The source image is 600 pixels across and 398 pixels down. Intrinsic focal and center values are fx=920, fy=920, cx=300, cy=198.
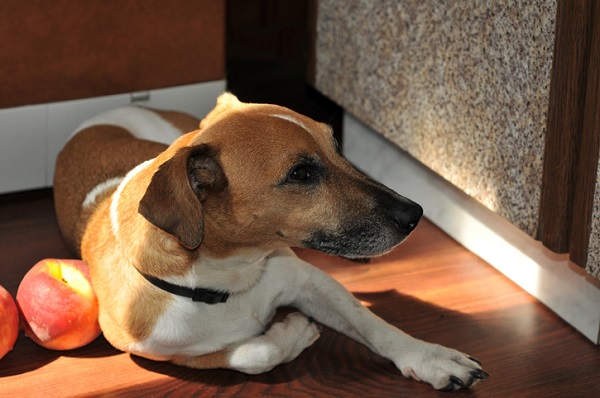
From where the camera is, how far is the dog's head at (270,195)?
229cm

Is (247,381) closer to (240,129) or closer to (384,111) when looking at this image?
(240,129)

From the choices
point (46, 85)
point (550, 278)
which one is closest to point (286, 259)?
point (550, 278)

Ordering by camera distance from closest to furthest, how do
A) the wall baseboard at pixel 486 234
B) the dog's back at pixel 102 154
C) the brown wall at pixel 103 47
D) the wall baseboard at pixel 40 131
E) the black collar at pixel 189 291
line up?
the black collar at pixel 189 291
the wall baseboard at pixel 486 234
the dog's back at pixel 102 154
the brown wall at pixel 103 47
the wall baseboard at pixel 40 131

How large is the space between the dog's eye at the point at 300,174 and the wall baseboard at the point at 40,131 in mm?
1650

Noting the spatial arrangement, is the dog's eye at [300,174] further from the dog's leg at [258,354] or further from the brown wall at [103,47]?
the brown wall at [103,47]

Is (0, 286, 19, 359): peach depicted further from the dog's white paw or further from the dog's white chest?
the dog's white paw

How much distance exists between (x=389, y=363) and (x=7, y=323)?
1139 mm

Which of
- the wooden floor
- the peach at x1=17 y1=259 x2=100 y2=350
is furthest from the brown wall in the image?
the peach at x1=17 y1=259 x2=100 y2=350

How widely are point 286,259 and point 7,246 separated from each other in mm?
1191

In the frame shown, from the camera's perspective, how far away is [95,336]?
286cm

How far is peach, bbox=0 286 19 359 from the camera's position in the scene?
2689 millimetres

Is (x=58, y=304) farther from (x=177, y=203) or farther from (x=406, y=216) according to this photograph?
(x=406, y=216)

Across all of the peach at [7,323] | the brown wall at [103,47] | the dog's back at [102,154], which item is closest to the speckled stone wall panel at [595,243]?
the dog's back at [102,154]

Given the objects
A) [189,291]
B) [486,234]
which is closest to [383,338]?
[189,291]
